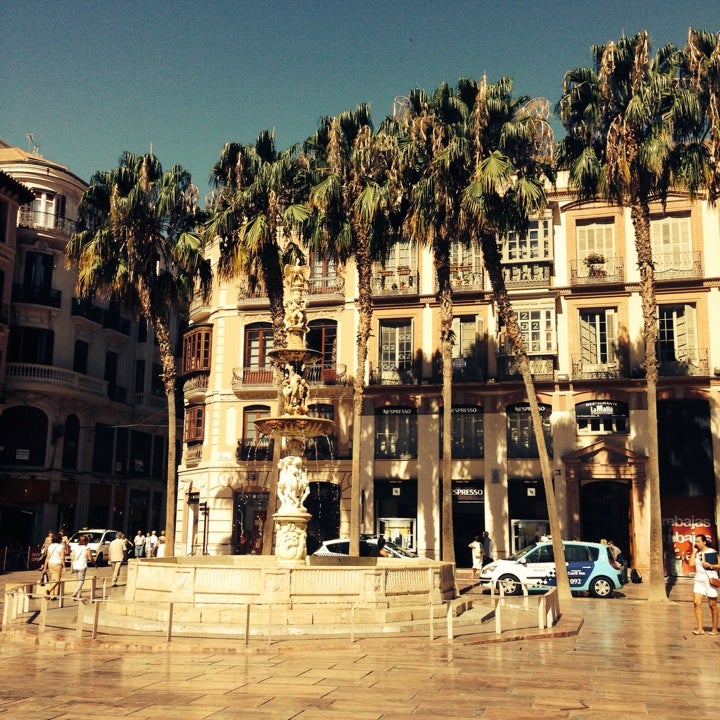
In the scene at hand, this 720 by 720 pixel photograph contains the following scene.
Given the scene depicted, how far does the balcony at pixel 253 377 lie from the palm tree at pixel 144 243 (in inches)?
358

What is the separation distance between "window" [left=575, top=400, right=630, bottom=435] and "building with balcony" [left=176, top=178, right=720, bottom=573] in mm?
61

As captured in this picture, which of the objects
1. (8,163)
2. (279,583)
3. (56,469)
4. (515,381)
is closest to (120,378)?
(56,469)

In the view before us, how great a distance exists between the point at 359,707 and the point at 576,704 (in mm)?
2649

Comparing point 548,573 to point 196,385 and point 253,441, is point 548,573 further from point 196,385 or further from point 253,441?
point 196,385

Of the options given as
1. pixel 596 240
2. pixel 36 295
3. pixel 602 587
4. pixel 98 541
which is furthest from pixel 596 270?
pixel 36 295

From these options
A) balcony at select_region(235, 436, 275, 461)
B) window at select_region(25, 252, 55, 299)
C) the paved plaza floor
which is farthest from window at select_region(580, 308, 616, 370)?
window at select_region(25, 252, 55, 299)

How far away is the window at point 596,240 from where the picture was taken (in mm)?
38344

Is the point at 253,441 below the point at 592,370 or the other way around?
below

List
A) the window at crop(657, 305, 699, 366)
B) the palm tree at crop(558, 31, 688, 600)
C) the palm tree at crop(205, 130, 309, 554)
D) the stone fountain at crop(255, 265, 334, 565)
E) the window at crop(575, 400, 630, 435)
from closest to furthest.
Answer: the stone fountain at crop(255, 265, 334, 565) → the palm tree at crop(558, 31, 688, 600) → the palm tree at crop(205, 130, 309, 554) → the window at crop(657, 305, 699, 366) → the window at crop(575, 400, 630, 435)

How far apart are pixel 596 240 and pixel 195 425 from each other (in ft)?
68.0

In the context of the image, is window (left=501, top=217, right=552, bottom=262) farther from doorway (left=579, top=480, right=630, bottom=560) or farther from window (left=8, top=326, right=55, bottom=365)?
window (left=8, top=326, right=55, bottom=365)

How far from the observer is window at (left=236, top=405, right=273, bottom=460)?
134ft

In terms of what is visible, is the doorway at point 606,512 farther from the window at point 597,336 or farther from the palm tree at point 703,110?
the palm tree at point 703,110

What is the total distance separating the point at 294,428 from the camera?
2138 cm
